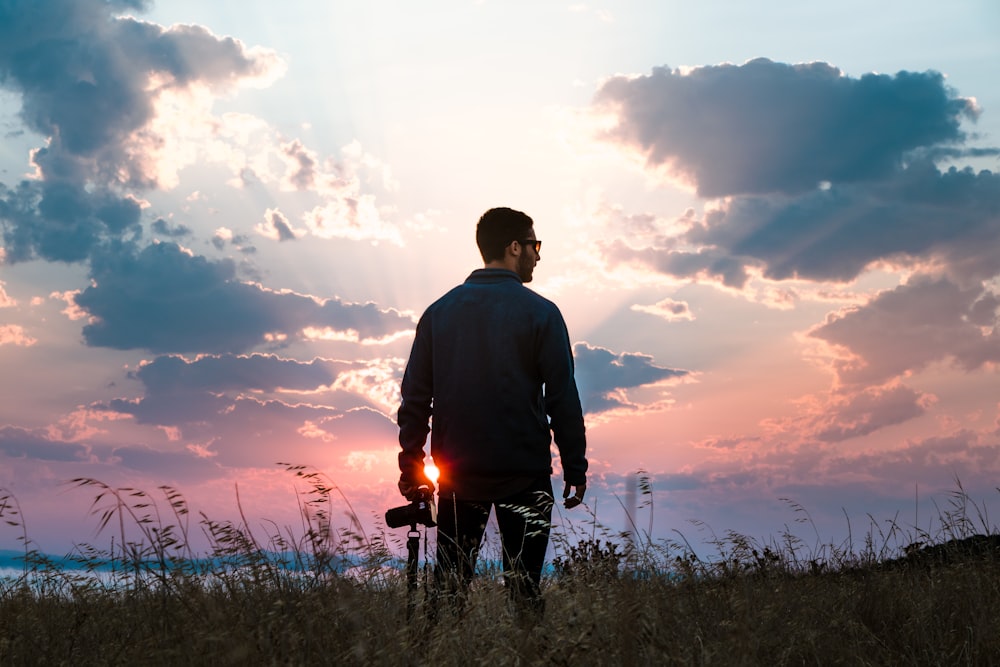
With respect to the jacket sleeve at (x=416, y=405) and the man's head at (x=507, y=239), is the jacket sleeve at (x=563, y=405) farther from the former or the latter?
the jacket sleeve at (x=416, y=405)

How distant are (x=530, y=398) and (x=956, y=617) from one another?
12.2ft

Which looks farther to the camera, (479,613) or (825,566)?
(825,566)

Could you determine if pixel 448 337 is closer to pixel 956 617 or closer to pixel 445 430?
pixel 445 430

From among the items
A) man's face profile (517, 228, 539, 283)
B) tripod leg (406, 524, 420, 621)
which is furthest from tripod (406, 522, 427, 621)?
man's face profile (517, 228, 539, 283)

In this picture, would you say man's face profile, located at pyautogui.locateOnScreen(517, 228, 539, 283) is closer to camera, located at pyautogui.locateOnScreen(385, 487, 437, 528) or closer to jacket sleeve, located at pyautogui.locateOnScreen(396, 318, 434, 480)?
jacket sleeve, located at pyautogui.locateOnScreen(396, 318, 434, 480)

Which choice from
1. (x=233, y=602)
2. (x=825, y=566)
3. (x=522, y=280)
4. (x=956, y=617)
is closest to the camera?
(x=233, y=602)

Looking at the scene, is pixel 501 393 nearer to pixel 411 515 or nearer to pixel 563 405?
pixel 563 405

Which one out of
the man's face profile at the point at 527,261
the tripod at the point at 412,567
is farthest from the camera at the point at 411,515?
the man's face profile at the point at 527,261

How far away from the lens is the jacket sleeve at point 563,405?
5395 millimetres

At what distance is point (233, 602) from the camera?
15.3ft

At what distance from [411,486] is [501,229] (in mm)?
1803

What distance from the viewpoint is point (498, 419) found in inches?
211

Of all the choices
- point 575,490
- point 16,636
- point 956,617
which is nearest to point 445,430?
point 575,490

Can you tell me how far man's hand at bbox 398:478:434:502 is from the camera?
5.56 meters
